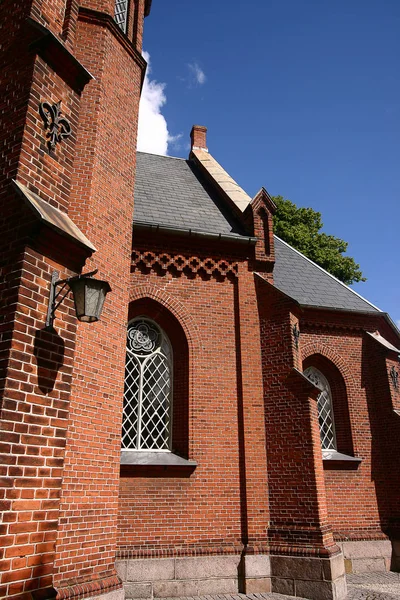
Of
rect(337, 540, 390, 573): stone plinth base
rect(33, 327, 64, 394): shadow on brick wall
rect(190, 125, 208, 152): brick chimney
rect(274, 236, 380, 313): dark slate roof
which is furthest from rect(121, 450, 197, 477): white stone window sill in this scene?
rect(190, 125, 208, 152): brick chimney

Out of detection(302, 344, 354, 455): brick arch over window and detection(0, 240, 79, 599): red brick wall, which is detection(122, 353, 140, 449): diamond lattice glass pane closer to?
detection(302, 344, 354, 455): brick arch over window

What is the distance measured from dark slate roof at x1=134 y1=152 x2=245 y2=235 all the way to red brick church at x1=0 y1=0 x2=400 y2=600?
0.23 ft

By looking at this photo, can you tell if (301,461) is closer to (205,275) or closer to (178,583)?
(178,583)

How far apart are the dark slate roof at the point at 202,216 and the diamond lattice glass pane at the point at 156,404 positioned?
8.99 ft

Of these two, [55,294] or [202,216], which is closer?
[55,294]

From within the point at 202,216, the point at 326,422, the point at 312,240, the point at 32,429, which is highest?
the point at 312,240

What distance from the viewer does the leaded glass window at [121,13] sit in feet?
29.3

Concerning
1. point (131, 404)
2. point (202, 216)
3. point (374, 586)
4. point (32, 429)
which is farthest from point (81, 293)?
point (374, 586)

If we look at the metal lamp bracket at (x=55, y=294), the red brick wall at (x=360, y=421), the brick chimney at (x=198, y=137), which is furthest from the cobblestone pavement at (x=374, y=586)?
the brick chimney at (x=198, y=137)

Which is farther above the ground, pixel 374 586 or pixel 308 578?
pixel 308 578

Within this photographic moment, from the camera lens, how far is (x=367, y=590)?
745 cm

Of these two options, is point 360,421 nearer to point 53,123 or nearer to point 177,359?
point 177,359

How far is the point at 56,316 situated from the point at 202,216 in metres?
6.74

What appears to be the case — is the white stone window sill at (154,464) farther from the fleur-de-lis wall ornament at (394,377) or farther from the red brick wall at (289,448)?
the fleur-de-lis wall ornament at (394,377)
